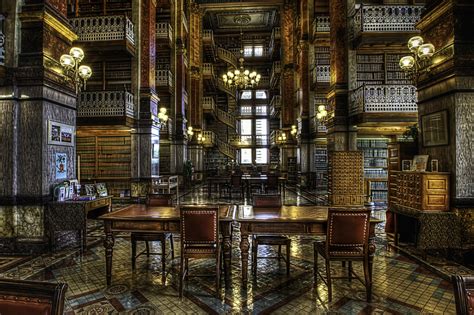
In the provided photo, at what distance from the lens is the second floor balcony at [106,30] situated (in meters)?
9.84

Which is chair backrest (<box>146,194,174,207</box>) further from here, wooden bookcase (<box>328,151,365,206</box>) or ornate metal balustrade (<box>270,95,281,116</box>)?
ornate metal balustrade (<box>270,95,281,116</box>)

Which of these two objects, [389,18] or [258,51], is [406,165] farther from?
[258,51]

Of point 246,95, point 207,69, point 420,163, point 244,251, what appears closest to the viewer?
point 244,251

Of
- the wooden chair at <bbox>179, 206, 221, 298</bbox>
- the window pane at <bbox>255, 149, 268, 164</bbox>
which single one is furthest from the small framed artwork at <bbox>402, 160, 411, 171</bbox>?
the window pane at <bbox>255, 149, 268, 164</bbox>

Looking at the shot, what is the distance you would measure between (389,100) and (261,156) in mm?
15742

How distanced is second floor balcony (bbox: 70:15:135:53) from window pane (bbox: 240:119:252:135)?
49.1 feet

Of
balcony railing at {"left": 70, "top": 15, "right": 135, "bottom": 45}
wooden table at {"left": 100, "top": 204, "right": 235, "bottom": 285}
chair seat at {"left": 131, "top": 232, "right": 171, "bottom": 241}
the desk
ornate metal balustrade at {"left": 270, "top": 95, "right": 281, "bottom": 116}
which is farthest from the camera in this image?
ornate metal balustrade at {"left": 270, "top": 95, "right": 281, "bottom": 116}

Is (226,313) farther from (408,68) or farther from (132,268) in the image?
(408,68)

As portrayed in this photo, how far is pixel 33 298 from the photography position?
1184 mm

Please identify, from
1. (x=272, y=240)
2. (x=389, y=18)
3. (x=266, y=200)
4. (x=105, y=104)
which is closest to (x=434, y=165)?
(x=266, y=200)

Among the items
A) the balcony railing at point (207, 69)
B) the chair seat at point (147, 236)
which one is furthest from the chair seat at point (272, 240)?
the balcony railing at point (207, 69)

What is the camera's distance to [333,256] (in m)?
3.12

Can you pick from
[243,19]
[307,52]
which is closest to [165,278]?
[307,52]

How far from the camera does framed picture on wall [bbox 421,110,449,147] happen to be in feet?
14.9
